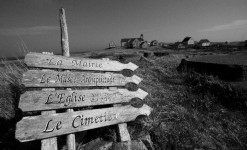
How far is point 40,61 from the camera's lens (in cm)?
220

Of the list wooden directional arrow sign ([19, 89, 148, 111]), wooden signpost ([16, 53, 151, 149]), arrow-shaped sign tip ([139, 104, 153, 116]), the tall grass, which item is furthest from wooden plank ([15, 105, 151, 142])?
the tall grass

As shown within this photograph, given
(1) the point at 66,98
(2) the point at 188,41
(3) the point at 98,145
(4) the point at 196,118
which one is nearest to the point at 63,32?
(1) the point at 66,98

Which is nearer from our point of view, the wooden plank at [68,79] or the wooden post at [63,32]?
the wooden plank at [68,79]

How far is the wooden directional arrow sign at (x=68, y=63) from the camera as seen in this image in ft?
7.10

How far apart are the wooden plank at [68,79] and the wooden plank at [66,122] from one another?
1.43ft

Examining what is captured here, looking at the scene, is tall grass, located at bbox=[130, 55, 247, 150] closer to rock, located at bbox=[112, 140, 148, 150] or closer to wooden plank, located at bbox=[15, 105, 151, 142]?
rock, located at bbox=[112, 140, 148, 150]

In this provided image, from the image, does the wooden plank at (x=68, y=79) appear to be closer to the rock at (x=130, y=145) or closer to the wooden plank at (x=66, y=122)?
the wooden plank at (x=66, y=122)

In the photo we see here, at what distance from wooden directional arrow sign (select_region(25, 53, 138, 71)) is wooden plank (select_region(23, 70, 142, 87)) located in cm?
12

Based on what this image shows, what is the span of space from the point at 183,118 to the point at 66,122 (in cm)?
224

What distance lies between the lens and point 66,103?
2.17m

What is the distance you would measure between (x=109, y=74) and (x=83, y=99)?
2.25 ft

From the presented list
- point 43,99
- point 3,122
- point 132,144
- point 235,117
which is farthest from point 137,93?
point 3,122

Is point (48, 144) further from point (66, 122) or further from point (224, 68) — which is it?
point (224, 68)

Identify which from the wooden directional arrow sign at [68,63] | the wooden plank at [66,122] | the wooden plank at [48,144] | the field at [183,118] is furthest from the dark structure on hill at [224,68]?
the wooden plank at [48,144]
